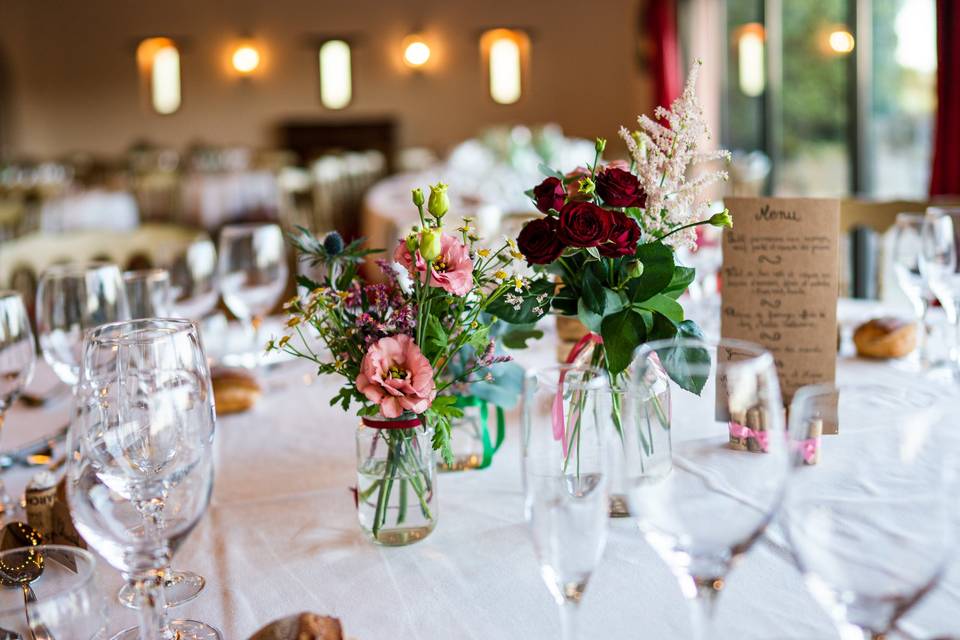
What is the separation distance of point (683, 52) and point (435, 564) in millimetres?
9543

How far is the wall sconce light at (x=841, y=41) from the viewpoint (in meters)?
6.54

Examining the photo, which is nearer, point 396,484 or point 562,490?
point 562,490

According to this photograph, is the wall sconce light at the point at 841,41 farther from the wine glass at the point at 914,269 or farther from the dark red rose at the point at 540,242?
the dark red rose at the point at 540,242

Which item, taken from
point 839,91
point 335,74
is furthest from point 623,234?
point 335,74

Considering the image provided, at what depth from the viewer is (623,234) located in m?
0.86

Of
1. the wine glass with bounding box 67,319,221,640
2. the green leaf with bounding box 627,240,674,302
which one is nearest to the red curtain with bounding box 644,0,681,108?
the green leaf with bounding box 627,240,674,302

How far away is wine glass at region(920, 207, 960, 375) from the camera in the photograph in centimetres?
139

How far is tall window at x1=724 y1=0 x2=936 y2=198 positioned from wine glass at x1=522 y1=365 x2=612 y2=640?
18.8 feet

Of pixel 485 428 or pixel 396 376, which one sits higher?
pixel 396 376

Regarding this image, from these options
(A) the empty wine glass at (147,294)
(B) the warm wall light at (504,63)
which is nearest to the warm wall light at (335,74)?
(B) the warm wall light at (504,63)

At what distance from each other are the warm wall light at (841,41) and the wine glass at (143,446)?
6.61 metres

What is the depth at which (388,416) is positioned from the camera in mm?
880

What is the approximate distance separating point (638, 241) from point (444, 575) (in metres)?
0.37

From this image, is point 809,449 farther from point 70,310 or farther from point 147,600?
point 70,310
